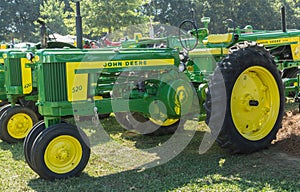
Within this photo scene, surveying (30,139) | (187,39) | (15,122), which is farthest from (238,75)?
(15,122)

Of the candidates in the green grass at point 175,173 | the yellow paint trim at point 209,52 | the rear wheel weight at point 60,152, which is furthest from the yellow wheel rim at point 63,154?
the yellow paint trim at point 209,52

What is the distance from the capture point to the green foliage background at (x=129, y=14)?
72.8 ft

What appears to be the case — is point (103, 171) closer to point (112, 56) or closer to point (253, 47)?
point (112, 56)

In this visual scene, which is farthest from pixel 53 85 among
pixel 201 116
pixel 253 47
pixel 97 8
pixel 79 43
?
pixel 97 8

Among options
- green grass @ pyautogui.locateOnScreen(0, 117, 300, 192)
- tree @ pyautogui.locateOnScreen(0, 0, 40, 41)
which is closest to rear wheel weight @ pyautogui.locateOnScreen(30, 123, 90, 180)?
green grass @ pyautogui.locateOnScreen(0, 117, 300, 192)

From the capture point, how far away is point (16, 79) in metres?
7.59

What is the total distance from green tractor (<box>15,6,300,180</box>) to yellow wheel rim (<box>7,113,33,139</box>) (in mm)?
2191

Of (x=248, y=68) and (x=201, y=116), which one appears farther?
(x=201, y=116)

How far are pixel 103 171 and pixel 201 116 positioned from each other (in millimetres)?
1671

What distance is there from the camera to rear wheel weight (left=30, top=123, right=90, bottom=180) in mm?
4582

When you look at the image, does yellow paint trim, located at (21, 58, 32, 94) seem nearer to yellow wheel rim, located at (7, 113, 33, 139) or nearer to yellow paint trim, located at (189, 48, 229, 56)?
yellow wheel rim, located at (7, 113, 33, 139)

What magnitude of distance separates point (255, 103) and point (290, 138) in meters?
0.78

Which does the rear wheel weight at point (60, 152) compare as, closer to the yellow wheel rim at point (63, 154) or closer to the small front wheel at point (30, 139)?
the yellow wheel rim at point (63, 154)

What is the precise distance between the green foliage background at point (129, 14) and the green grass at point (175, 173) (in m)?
16.8
